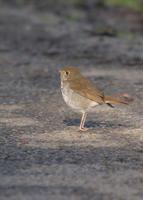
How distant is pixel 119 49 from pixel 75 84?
8.93 metres


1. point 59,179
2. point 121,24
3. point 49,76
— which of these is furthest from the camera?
point 121,24

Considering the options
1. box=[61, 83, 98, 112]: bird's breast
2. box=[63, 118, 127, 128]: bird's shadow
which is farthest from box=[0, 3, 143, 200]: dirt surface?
box=[61, 83, 98, 112]: bird's breast

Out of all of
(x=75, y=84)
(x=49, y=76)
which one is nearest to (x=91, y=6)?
(x=49, y=76)

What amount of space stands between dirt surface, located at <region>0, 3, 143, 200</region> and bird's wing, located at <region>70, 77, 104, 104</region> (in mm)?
423

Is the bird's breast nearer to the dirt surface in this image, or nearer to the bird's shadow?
the dirt surface

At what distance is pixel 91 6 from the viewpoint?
94.6 ft

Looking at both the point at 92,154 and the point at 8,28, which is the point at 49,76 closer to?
the point at 92,154

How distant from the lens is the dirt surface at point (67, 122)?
8.08 metres

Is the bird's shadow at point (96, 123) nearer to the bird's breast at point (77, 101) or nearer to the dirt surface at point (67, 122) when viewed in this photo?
the dirt surface at point (67, 122)

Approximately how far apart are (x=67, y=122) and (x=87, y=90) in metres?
0.93

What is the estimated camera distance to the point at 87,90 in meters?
10.5

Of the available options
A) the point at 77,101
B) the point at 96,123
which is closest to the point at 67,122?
the point at 96,123

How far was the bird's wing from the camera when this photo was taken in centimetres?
1041

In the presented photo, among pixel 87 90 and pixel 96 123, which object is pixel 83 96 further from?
pixel 96 123
